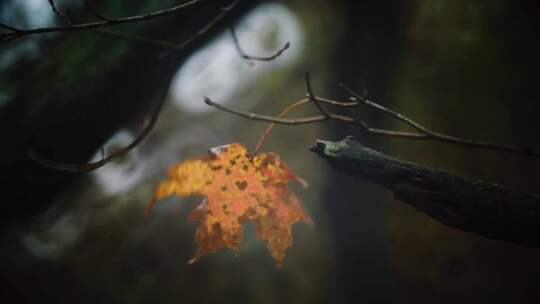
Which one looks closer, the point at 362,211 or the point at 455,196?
the point at 455,196

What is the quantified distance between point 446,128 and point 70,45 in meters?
3.48

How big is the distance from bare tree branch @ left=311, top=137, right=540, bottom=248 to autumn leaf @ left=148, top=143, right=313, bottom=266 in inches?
10.8

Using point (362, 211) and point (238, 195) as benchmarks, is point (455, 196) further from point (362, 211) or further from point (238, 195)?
point (362, 211)

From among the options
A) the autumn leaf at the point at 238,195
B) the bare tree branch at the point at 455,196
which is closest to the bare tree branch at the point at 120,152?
the autumn leaf at the point at 238,195

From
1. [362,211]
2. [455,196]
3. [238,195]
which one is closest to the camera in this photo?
[455,196]

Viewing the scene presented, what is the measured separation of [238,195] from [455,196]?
27.0 inches

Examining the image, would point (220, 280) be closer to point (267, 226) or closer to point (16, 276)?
point (16, 276)

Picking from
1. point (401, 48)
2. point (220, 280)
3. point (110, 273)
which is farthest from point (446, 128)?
point (110, 273)

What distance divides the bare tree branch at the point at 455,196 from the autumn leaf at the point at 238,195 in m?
0.27

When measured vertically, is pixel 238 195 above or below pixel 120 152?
below

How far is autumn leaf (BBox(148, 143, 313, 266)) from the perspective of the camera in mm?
1396

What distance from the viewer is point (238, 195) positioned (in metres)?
1.43

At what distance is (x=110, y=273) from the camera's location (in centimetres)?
429

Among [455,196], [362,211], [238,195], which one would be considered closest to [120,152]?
[238,195]
